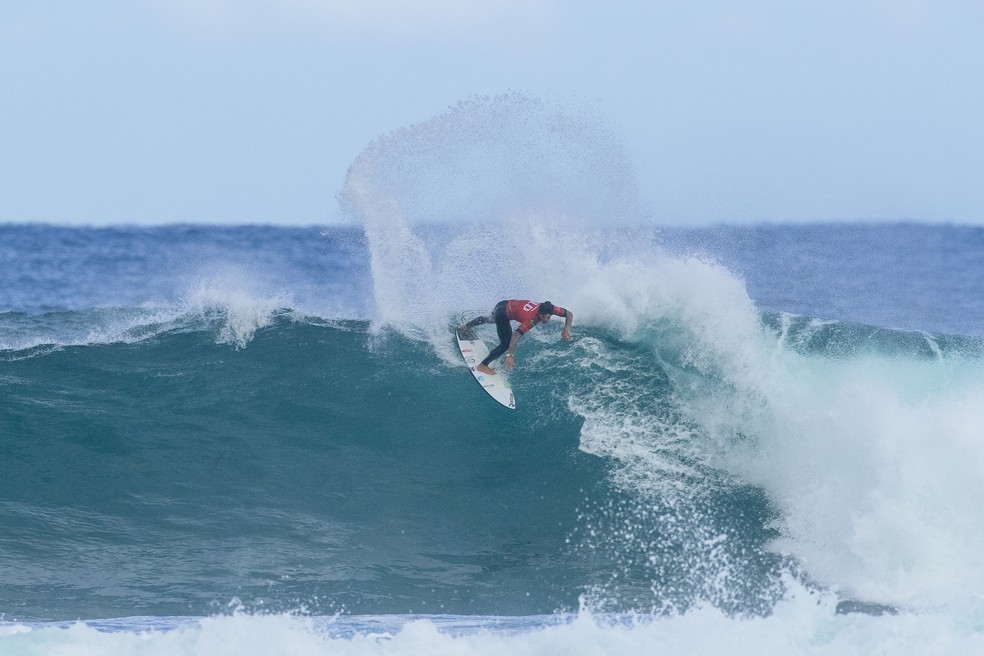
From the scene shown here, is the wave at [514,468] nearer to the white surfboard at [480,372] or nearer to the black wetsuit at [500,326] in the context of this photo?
the white surfboard at [480,372]

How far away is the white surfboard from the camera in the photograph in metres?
11.9

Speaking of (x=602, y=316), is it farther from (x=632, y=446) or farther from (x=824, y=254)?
(x=824, y=254)

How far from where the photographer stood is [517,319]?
11617 millimetres

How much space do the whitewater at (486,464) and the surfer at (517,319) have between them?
25.2 inches

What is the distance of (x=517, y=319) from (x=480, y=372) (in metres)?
0.97

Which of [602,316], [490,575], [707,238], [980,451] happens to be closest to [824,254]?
[707,238]

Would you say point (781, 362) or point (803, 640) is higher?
point (781, 362)

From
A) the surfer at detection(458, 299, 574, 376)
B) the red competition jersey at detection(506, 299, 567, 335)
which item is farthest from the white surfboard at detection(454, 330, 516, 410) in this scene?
the red competition jersey at detection(506, 299, 567, 335)

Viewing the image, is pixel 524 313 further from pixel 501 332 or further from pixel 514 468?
pixel 514 468

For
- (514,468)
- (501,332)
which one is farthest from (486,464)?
(501,332)

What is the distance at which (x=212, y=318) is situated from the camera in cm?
1440

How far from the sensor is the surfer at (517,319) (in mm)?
11312

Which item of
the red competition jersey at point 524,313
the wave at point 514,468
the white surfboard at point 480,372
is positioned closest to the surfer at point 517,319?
the red competition jersey at point 524,313

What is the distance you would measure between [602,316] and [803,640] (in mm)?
6381
